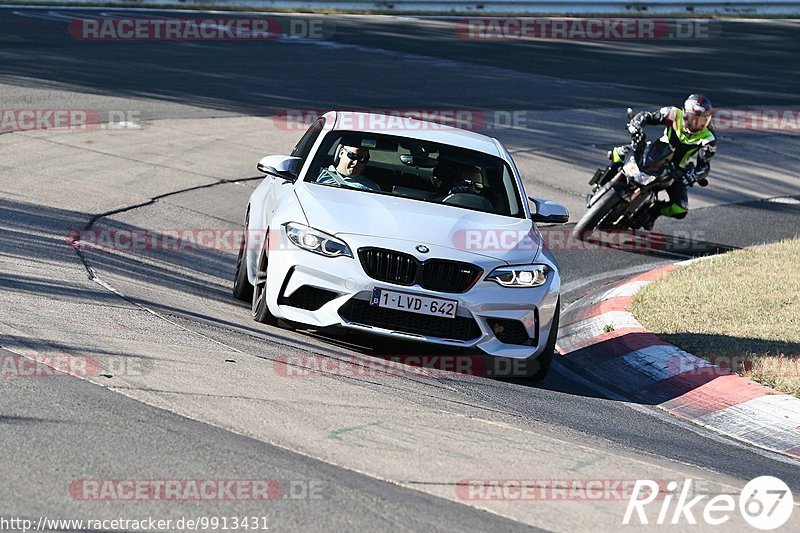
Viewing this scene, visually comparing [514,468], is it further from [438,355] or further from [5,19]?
[5,19]

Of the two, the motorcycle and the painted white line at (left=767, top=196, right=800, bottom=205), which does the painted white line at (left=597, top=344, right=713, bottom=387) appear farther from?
the painted white line at (left=767, top=196, right=800, bottom=205)

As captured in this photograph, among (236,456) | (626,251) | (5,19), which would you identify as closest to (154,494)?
(236,456)

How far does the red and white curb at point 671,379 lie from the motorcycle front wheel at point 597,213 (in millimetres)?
2967

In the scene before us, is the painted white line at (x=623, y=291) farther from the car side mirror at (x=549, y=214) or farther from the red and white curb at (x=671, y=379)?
the car side mirror at (x=549, y=214)

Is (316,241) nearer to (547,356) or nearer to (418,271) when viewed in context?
(418,271)

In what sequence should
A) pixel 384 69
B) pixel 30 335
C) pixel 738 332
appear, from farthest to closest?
1. pixel 384 69
2. pixel 738 332
3. pixel 30 335

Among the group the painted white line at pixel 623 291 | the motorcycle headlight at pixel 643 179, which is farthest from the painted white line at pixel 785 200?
the painted white line at pixel 623 291

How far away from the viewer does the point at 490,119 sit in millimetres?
18828

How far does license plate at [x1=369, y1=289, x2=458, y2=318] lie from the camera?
304 inches

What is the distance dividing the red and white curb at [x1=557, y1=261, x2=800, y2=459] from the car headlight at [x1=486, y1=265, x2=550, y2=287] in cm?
109

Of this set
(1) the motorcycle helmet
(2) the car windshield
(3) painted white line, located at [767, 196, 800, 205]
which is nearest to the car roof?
(2) the car windshield

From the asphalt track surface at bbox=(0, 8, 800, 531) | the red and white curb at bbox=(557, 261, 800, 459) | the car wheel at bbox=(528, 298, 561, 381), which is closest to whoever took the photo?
the asphalt track surface at bbox=(0, 8, 800, 531)

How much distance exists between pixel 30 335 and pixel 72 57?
48.0 feet

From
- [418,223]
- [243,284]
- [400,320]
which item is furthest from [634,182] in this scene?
[400,320]
